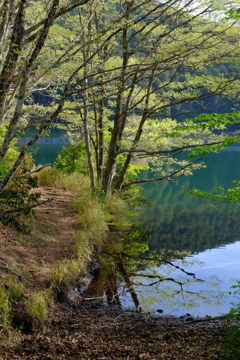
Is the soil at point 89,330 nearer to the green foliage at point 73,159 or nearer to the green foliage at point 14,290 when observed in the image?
the green foliage at point 14,290

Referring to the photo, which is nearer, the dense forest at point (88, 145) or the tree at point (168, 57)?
the dense forest at point (88, 145)

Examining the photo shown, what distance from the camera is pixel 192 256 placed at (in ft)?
39.8

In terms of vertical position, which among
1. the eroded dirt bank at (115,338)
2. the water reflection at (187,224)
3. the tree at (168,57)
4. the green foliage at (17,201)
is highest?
the tree at (168,57)

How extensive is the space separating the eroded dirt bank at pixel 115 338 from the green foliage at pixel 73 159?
1167 cm

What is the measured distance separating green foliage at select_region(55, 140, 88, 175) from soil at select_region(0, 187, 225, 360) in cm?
933

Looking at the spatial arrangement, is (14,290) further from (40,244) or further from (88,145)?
(88,145)

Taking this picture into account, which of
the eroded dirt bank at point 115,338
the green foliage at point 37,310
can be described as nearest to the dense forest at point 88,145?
the green foliage at point 37,310

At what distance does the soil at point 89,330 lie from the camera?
502cm

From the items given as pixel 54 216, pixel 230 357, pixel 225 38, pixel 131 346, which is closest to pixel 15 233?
pixel 54 216

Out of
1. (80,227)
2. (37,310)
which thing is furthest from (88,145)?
(37,310)

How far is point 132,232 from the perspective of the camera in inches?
557

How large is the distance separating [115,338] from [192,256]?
6.82 m

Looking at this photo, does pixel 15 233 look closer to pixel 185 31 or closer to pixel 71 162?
pixel 185 31

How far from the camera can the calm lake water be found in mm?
7988
